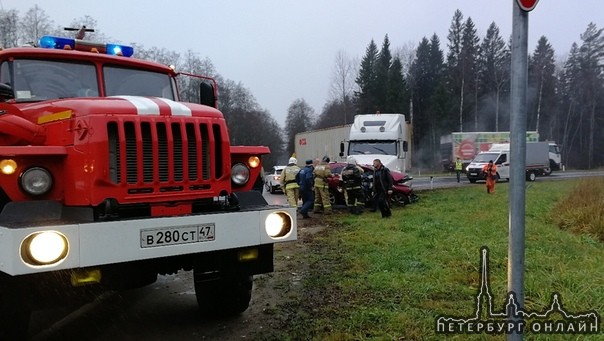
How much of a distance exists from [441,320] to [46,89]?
4219 millimetres

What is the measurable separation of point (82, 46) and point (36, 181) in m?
2.24

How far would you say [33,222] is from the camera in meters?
3.26

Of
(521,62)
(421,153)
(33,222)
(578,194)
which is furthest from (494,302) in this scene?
(421,153)

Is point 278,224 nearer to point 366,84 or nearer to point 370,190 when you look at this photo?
point 370,190

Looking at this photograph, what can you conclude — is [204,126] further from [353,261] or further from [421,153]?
[421,153]

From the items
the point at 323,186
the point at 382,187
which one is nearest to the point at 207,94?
the point at 382,187

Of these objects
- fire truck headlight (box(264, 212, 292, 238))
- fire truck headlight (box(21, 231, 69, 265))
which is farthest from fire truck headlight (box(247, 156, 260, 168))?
fire truck headlight (box(21, 231, 69, 265))

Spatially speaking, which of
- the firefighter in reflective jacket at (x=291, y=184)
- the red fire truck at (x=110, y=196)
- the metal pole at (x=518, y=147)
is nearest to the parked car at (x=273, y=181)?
the firefighter in reflective jacket at (x=291, y=184)

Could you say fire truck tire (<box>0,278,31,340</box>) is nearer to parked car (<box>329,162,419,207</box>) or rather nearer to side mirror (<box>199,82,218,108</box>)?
side mirror (<box>199,82,218,108</box>)

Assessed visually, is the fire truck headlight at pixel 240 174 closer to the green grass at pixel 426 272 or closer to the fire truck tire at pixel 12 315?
the green grass at pixel 426 272

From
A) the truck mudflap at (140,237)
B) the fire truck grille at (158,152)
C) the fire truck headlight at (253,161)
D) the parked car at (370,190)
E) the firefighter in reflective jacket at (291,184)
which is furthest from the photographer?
the parked car at (370,190)

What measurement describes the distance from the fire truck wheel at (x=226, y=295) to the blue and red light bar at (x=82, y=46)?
2.72 metres

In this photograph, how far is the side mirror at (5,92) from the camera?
4.11 metres

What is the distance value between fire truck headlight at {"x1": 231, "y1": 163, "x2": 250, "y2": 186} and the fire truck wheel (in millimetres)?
938
